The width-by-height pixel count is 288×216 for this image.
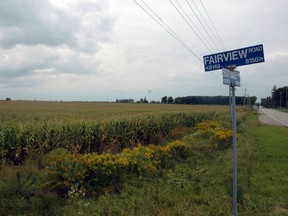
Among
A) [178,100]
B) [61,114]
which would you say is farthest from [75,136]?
[178,100]

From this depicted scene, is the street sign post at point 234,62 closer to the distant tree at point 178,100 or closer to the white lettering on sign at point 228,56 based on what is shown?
the white lettering on sign at point 228,56

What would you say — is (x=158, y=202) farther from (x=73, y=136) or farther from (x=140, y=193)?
(x=73, y=136)

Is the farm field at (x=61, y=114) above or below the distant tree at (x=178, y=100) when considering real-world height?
below

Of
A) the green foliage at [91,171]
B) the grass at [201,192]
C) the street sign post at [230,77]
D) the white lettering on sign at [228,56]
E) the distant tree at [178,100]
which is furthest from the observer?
the distant tree at [178,100]

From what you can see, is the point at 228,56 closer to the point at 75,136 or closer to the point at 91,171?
the point at 91,171

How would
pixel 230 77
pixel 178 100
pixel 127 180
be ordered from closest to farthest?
pixel 230 77 < pixel 127 180 < pixel 178 100

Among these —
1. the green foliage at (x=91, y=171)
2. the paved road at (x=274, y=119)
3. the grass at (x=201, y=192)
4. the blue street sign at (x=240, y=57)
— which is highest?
the blue street sign at (x=240, y=57)

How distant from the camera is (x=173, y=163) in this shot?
8.04m

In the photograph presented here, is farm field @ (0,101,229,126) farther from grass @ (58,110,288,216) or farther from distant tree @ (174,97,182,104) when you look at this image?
distant tree @ (174,97,182,104)

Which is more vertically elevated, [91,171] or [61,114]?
[61,114]

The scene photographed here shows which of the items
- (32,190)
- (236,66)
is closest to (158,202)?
(32,190)

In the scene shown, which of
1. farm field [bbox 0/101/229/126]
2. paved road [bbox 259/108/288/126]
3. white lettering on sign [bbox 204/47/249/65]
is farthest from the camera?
paved road [bbox 259/108/288/126]

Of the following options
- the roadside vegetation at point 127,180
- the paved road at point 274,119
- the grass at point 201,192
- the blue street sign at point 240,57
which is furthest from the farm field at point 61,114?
the paved road at point 274,119

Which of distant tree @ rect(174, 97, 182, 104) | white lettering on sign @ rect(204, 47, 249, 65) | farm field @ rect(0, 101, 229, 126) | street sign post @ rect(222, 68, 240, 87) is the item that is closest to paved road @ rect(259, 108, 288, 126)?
farm field @ rect(0, 101, 229, 126)
